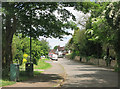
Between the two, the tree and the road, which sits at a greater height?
the tree

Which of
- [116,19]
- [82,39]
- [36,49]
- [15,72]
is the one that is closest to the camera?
[116,19]

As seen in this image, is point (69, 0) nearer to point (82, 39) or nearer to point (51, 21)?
point (51, 21)

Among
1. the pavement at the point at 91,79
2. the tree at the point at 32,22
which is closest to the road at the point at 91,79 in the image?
the pavement at the point at 91,79

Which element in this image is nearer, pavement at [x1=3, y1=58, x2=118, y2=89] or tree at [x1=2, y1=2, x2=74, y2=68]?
pavement at [x1=3, y1=58, x2=118, y2=89]

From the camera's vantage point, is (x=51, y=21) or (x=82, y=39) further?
(x=82, y=39)

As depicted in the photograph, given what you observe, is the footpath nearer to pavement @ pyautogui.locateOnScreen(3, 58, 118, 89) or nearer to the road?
pavement @ pyautogui.locateOnScreen(3, 58, 118, 89)

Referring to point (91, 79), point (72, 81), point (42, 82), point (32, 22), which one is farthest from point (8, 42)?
point (91, 79)

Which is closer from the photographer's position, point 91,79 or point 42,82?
point 42,82

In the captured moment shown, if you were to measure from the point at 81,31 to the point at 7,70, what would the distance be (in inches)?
1419

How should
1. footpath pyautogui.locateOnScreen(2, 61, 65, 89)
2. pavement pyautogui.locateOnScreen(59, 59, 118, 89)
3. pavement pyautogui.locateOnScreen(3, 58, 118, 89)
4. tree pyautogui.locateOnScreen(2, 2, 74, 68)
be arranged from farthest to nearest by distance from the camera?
1. tree pyautogui.locateOnScreen(2, 2, 74, 68)
2. pavement pyautogui.locateOnScreen(59, 59, 118, 89)
3. pavement pyautogui.locateOnScreen(3, 58, 118, 89)
4. footpath pyautogui.locateOnScreen(2, 61, 65, 89)

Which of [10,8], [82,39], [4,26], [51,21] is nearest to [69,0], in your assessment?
[51,21]

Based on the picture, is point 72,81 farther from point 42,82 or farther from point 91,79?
point 42,82

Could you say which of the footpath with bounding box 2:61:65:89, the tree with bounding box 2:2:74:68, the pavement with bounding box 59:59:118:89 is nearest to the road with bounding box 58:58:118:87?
the pavement with bounding box 59:59:118:89

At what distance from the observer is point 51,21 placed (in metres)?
16.1
